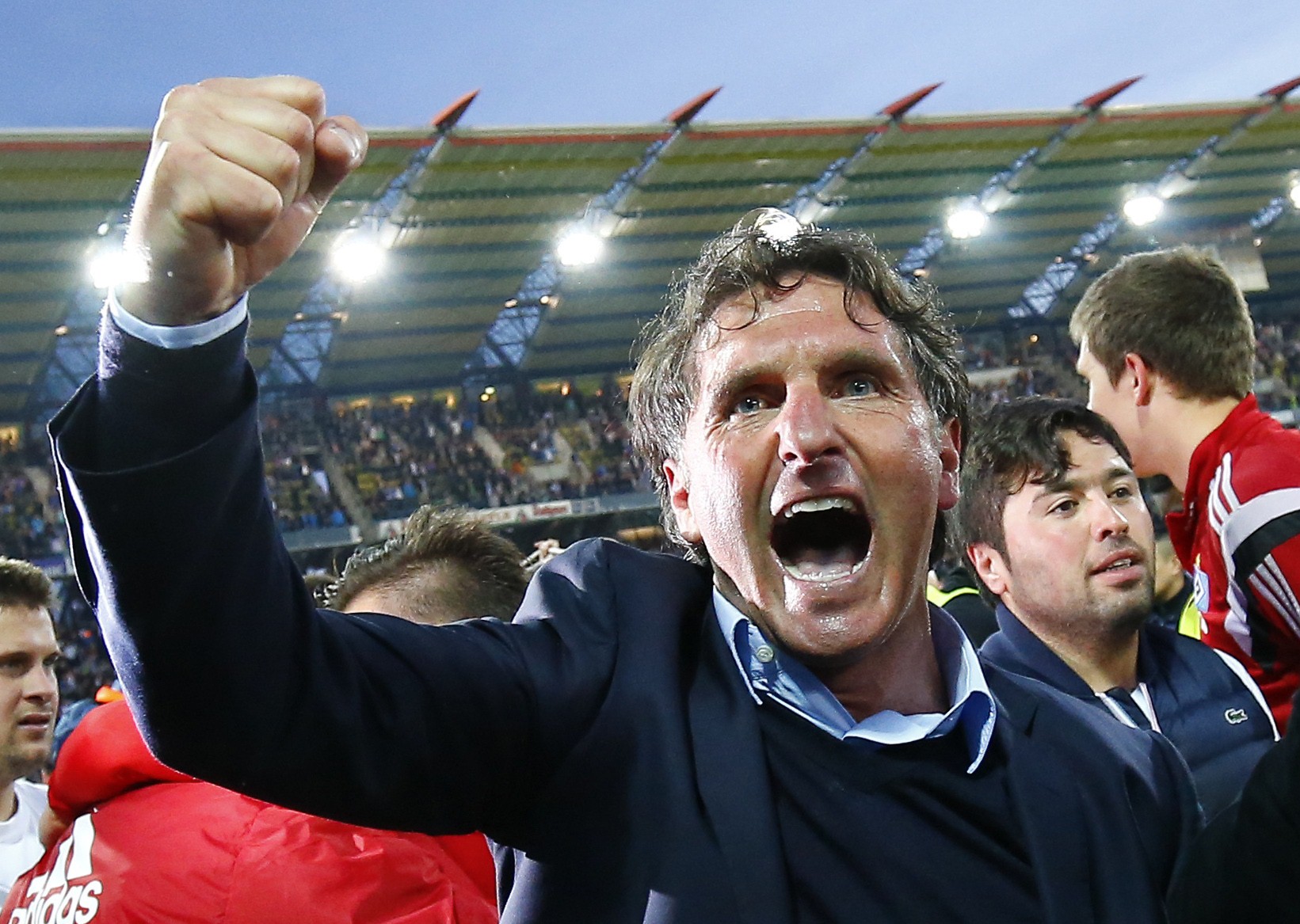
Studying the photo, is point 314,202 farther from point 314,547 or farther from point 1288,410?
point 1288,410

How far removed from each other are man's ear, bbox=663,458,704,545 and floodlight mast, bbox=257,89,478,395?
658 inches

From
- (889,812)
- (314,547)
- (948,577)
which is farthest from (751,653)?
(314,547)

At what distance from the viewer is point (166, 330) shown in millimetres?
965

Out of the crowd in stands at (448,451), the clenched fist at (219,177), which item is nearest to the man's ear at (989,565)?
the clenched fist at (219,177)

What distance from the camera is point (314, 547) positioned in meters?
20.4

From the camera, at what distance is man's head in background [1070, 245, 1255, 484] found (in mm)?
2941

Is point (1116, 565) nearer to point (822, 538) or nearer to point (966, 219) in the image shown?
point (822, 538)

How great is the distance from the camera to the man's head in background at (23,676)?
3701mm

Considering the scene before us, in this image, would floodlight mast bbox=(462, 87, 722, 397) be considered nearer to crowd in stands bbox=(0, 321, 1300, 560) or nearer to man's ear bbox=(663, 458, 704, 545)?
crowd in stands bbox=(0, 321, 1300, 560)

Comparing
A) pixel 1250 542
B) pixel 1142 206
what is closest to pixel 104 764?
pixel 1250 542

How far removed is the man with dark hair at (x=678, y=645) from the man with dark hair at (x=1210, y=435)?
1.16m

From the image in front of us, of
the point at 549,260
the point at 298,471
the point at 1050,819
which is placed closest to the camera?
the point at 1050,819

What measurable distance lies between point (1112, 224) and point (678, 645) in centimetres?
2754

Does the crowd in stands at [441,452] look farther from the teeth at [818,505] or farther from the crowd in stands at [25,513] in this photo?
the teeth at [818,505]
